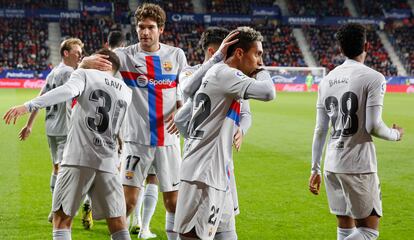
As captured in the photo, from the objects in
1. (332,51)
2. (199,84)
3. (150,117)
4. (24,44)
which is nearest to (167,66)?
(150,117)

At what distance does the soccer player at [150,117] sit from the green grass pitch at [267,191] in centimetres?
122

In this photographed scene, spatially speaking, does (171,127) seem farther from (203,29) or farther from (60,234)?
(203,29)

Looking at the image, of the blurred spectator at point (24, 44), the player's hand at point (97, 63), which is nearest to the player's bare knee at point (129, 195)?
the player's hand at point (97, 63)

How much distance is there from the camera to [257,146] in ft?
50.0

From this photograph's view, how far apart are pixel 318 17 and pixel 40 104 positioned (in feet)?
175

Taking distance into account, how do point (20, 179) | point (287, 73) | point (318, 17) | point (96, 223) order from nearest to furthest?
point (96, 223) < point (20, 179) < point (287, 73) < point (318, 17)

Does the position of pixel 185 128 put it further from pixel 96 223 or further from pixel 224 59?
pixel 96 223

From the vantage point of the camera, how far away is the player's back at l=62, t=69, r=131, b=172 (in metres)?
4.89

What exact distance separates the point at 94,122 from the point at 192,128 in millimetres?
1031

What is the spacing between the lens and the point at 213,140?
4156mm

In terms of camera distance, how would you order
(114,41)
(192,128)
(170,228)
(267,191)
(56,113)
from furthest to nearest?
(267,191), (56,113), (114,41), (170,228), (192,128)

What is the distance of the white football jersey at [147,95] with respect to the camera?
5.98m

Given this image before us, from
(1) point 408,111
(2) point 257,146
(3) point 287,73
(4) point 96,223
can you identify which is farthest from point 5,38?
(4) point 96,223

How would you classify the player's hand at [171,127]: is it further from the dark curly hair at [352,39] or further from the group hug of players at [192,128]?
the dark curly hair at [352,39]
